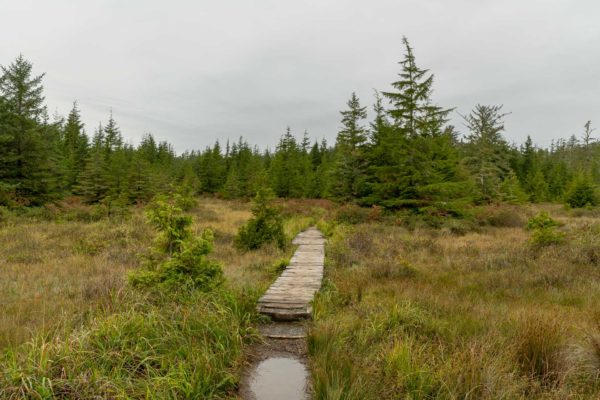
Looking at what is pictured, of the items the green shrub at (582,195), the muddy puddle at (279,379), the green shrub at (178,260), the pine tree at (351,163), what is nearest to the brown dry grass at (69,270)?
the green shrub at (178,260)

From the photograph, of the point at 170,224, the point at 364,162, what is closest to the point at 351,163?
the point at 364,162

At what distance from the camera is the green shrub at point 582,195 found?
3036cm

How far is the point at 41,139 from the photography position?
22.8 meters

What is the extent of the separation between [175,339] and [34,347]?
125 centimetres

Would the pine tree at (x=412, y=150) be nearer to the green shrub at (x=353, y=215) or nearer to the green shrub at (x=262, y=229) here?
the green shrub at (x=353, y=215)

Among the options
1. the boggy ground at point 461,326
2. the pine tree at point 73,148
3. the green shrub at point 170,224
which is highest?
the pine tree at point 73,148

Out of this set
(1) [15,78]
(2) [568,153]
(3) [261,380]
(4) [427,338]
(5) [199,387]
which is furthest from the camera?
(2) [568,153]

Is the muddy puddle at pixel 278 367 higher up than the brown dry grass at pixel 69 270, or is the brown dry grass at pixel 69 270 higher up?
the brown dry grass at pixel 69 270

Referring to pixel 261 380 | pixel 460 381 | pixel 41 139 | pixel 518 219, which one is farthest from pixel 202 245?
pixel 41 139

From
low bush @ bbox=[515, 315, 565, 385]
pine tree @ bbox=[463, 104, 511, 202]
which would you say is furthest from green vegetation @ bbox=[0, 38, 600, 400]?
pine tree @ bbox=[463, 104, 511, 202]

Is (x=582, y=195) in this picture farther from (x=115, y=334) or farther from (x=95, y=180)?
(x=95, y=180)

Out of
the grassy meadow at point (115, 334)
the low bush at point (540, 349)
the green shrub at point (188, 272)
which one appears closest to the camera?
the grassy meadow at point (115, 334)

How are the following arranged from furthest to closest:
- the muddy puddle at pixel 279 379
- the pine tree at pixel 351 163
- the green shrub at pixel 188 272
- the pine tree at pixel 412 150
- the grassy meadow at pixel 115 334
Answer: the pine tree at pixel 351 163 < the pine tree at pixel 412 150 < the green shrub at pixel 188 272 < the muddy puddle at pixel 279 379 < the grassy meadow at pixel 115 334

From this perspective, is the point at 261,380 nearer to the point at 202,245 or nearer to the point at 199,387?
the point at 199,387
